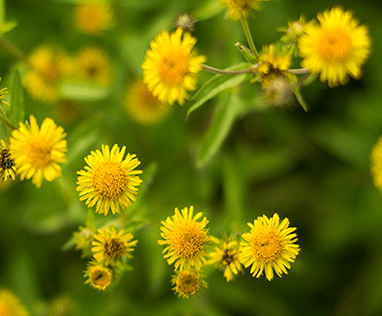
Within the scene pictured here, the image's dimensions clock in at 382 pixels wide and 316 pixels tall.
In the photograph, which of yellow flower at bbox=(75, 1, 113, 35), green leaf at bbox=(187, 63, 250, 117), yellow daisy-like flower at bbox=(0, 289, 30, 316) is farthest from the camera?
yellow flower at bbox=(75, 1, 113, 35)

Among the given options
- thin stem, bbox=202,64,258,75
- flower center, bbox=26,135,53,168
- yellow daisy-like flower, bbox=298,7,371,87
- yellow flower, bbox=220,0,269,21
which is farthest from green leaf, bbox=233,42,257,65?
flower center, bbox=26,135,53,168

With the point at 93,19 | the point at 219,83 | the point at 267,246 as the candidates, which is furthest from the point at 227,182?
the point at 93,19

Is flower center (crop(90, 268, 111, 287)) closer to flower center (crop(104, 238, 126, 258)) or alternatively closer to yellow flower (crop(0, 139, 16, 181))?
flower center (crop(104, 238, 126, 258))

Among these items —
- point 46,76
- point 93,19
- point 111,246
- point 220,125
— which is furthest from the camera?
point 93,19

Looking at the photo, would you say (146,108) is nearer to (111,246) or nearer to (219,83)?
(219,83)

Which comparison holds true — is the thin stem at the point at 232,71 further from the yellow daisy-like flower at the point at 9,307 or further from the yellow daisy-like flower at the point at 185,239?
the yellow daisy-like flower at the point at 9,307

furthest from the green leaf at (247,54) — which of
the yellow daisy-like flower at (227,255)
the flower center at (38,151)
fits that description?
the flower center at (38,151)
